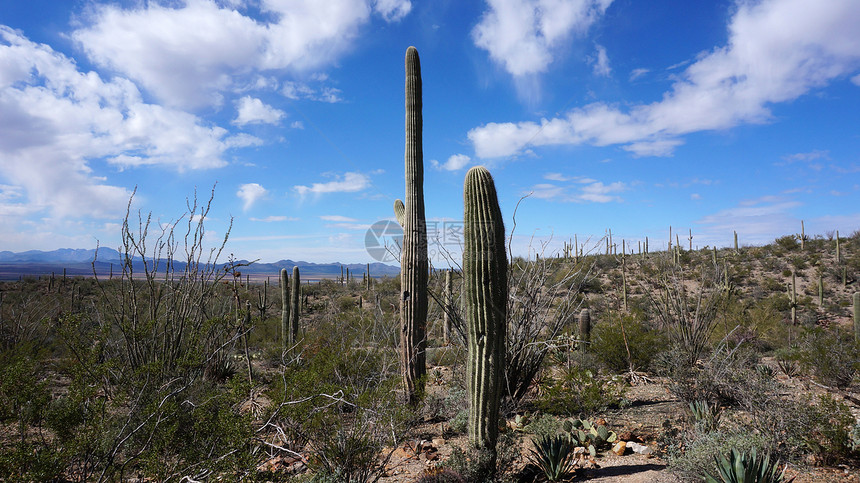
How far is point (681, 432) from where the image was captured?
457 cm

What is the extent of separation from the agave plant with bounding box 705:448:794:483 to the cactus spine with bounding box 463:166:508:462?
1.76m

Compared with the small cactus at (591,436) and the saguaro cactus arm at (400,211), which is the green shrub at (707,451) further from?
the saguaro cactus arm at (400,211)

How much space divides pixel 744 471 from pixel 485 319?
7.33ft

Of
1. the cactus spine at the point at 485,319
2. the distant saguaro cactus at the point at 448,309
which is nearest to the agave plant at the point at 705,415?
the cactus spine at the point at 485,319

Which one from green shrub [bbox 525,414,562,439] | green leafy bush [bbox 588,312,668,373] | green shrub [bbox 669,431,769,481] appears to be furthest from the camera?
green leafy bush [bbox 588,312,668,373]

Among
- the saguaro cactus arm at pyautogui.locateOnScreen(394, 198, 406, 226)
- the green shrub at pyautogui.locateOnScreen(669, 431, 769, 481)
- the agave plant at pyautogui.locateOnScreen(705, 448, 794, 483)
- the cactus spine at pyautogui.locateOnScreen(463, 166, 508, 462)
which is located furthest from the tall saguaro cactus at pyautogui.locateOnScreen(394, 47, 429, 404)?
the agave plant at pyautogui.locateOnScreen(705, 448, 794, 483)

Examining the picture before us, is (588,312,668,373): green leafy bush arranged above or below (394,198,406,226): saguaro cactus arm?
below

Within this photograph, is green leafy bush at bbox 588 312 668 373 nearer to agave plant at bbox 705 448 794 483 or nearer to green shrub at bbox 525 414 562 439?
green shrub at bbox 525 414 562 439

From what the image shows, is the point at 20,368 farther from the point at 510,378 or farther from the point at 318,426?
the point at 510,378

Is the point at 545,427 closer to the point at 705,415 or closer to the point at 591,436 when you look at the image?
the point at 591,436

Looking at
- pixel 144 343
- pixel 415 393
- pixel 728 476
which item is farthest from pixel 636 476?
pixel 144 343

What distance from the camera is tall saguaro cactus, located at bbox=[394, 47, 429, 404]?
588cm

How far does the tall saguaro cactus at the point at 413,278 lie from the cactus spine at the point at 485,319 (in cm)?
185

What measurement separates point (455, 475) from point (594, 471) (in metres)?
1.46
